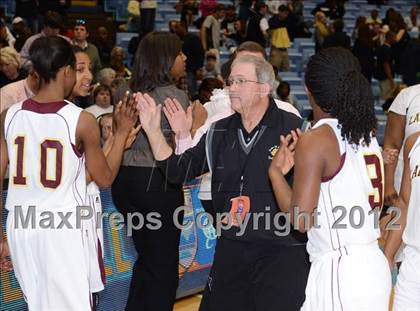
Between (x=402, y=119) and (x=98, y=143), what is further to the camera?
(x=402, y=119)

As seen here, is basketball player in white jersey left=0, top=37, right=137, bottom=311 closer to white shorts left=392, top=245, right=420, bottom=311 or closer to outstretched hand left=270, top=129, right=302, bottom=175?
outstretched hand left=270, top=129, right=302, bottom=175

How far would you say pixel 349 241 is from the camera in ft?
11.5

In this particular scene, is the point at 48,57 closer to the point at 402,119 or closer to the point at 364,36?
the point at 402,119

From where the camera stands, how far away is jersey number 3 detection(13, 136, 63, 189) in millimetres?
3861

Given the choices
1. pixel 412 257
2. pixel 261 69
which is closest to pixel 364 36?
pixel 261 69

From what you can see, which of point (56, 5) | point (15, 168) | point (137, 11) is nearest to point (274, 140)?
point (15, 168)

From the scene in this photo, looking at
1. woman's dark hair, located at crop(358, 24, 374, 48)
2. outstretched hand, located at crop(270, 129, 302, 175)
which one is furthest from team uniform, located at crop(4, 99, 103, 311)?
woman's dark hair, located at crop(358, 24, 374, 48)

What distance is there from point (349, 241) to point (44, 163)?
1507 mm

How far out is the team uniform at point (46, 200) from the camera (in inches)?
152

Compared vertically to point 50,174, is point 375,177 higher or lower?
higher

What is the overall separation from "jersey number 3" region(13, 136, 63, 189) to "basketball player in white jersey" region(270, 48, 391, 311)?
112 centimetres

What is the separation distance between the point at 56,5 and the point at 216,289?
10645 millimetres

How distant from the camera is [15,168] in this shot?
12.9 ft

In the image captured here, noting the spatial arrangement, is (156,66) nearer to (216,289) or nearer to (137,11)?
(216,289)
